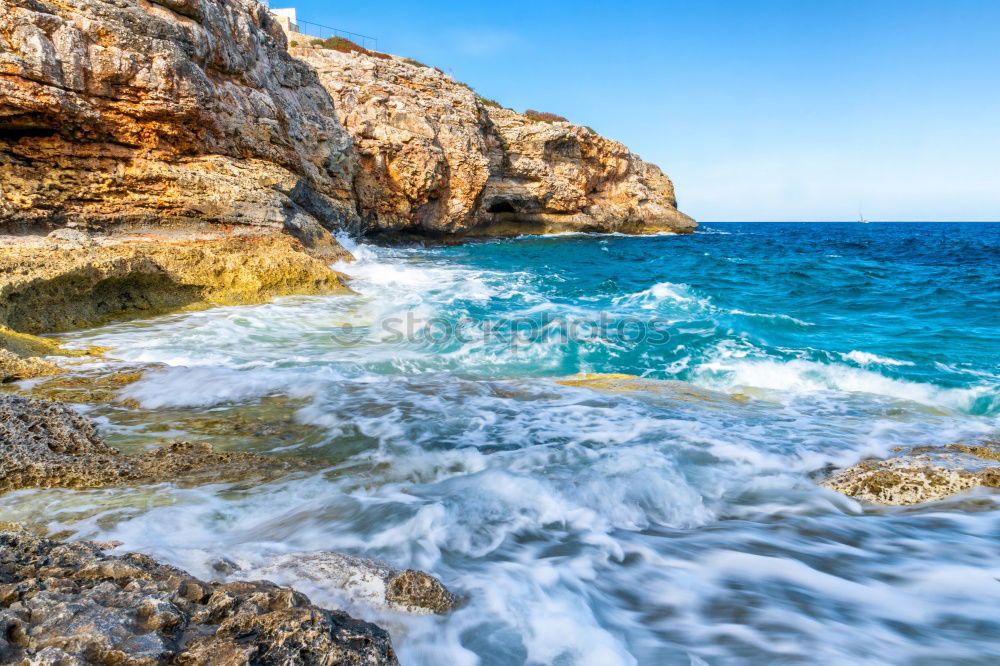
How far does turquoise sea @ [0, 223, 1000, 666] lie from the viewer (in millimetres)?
2193

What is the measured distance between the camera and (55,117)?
A: 10.4 meters

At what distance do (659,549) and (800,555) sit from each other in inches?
28.2

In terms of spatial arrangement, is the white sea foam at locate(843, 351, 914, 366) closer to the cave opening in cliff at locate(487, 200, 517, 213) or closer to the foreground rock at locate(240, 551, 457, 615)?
the foreground rock at locate(240, 551, 457, 615)

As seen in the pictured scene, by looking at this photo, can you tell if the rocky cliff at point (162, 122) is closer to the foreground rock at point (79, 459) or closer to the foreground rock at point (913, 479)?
the foreground rock at point (79, 459)

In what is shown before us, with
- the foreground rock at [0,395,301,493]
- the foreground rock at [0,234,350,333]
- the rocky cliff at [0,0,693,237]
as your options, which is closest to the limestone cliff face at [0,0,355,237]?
the rocky cliff at [0,0,693,237]

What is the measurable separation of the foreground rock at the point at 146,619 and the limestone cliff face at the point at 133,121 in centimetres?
1114

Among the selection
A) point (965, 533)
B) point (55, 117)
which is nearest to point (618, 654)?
point (965, 533)

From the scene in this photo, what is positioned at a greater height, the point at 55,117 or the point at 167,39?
the point at 167,39

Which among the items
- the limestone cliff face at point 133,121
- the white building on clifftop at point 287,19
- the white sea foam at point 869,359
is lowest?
the white sea foam at point 869,359

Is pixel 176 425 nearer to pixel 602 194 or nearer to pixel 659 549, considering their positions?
pixel 659 549

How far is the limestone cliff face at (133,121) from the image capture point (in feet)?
32.9

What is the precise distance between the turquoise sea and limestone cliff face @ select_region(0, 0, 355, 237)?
3.99m

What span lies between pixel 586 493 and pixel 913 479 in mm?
2177

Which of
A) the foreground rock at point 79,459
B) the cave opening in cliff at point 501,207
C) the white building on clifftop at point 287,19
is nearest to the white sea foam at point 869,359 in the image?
the foreground rock at point 79,459
